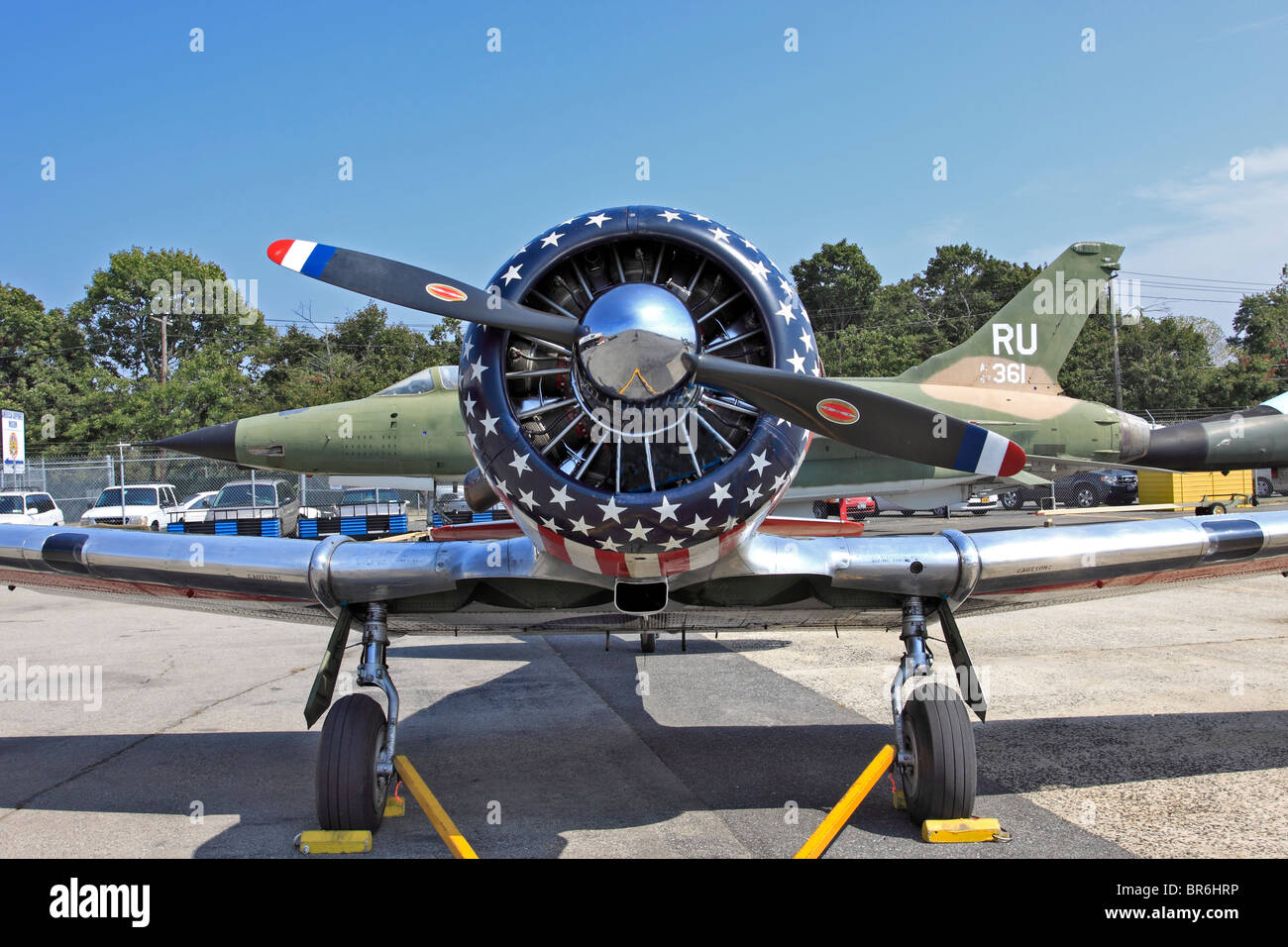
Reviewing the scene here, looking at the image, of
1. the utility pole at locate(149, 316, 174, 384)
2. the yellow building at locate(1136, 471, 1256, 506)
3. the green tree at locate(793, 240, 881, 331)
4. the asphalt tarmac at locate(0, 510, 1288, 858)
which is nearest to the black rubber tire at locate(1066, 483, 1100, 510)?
the yellow building at locate(1136, 471, 1256, 506)

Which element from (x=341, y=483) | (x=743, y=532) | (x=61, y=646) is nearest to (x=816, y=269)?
(x=341, y=483)

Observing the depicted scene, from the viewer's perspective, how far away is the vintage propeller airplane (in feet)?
11.8

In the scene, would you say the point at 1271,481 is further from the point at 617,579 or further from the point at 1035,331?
the point at 617,579

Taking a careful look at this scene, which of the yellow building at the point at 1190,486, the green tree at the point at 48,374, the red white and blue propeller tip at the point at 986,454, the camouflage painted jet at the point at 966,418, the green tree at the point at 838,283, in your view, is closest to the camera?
the red white and blue propeller tip at the point at 986,454

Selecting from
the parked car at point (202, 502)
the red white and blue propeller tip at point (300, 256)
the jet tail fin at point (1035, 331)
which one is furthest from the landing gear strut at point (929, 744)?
the parked car at point (202, 502)

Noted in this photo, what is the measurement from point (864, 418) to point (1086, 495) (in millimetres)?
40942

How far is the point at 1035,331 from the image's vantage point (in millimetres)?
17938

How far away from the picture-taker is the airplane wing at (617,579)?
428cm

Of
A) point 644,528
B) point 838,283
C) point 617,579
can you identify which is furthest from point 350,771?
point 838,283

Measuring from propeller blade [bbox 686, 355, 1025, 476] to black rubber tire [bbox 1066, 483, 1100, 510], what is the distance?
40.6m

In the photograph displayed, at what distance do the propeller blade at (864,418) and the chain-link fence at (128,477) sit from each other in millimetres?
19505

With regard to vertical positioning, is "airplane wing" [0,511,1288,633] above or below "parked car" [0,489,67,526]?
above

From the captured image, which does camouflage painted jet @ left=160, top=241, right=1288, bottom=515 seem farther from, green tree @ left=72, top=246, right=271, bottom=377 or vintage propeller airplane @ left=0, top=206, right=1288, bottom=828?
green tree @ left=72, top=246, right=271, bottom=377

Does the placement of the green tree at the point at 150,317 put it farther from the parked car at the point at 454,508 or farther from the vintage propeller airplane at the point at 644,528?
the vintage propeller airplane at the point at 644,528
